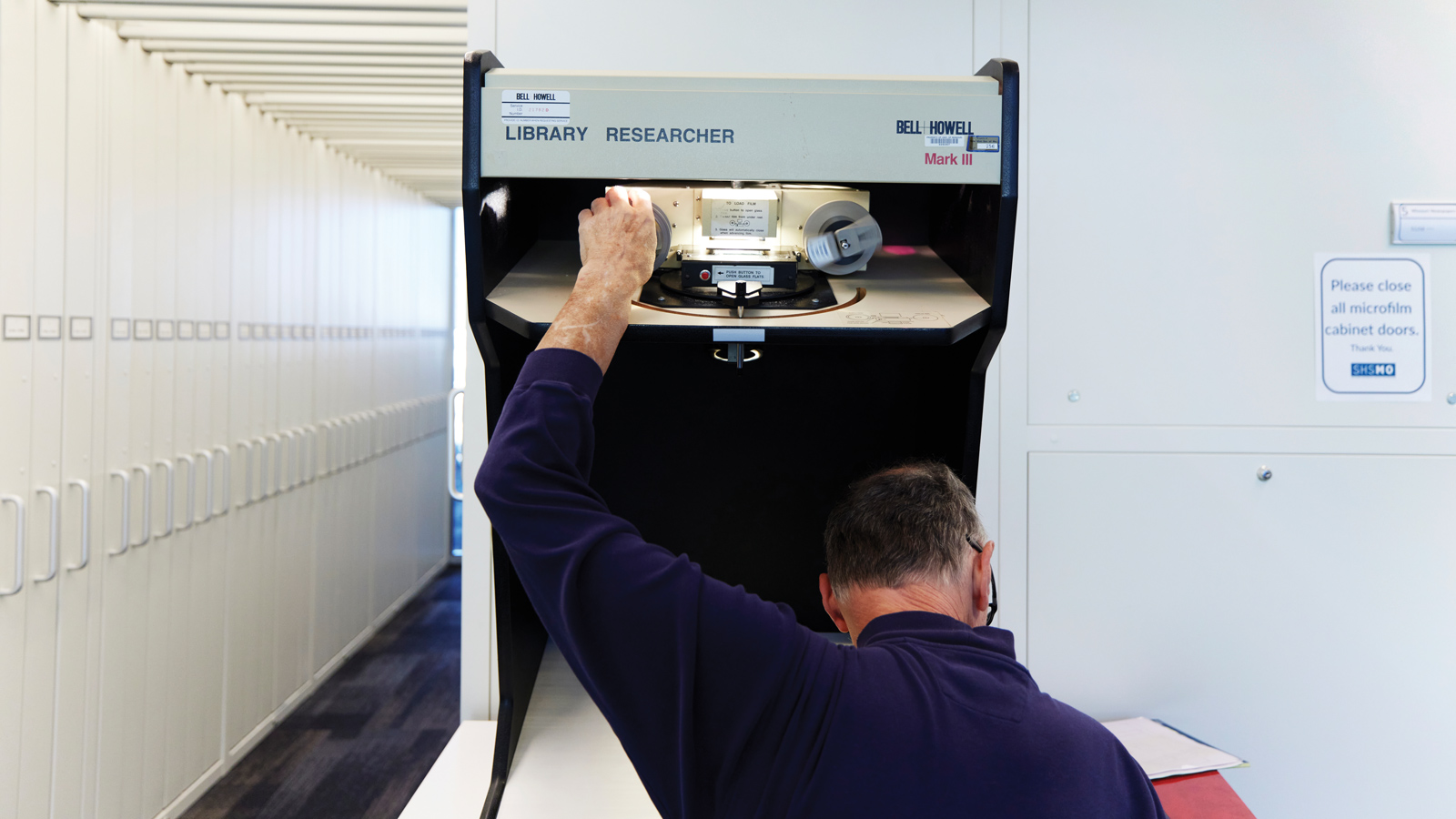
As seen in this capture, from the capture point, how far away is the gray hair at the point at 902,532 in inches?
41.1

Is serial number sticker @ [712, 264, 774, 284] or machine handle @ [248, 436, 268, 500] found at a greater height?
serial number sticker @ [712, 264, 774, 284]

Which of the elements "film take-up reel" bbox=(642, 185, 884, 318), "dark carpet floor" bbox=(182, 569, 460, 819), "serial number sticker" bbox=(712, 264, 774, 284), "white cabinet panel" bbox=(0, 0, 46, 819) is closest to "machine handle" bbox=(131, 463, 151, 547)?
"white cabinet panel" bbox=(0, 0, 46, 819)

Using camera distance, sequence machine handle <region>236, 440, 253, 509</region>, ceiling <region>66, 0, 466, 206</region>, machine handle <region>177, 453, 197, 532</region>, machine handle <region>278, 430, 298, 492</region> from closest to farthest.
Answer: ceiling <region>66, 0, 466, 206</region>
machine handle <region>177, 453, 197, 532</region>
machine handle <region>236, 440, 253, 509</region>
machine handle <region>278, 430, 298, 492</region>

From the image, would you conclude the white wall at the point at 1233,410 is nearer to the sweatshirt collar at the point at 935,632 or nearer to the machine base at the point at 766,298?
the machine base at the point at 766,298

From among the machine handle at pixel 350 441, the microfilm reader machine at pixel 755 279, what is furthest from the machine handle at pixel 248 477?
the microfilm reader machine at pixel 755 279

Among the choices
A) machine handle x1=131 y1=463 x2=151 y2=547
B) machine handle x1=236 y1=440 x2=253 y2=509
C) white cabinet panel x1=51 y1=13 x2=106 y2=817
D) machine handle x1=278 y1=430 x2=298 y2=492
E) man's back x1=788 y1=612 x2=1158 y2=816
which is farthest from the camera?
machine handle x1=278 y1=430 x2=298 y2=492

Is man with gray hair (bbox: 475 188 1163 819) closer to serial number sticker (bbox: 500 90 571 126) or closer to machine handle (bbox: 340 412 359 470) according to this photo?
serial number sticker (bbox: 500 90 571 126)

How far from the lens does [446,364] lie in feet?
23.8

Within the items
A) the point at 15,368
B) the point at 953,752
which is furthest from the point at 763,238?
the point at 15,368

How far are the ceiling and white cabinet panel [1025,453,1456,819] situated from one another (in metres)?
2.44

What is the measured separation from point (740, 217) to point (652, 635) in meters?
0.78

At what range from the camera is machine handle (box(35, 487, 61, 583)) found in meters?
2.46

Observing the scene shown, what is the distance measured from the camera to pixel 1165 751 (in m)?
1.68

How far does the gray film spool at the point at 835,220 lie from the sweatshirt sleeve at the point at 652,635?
2.17 feet
